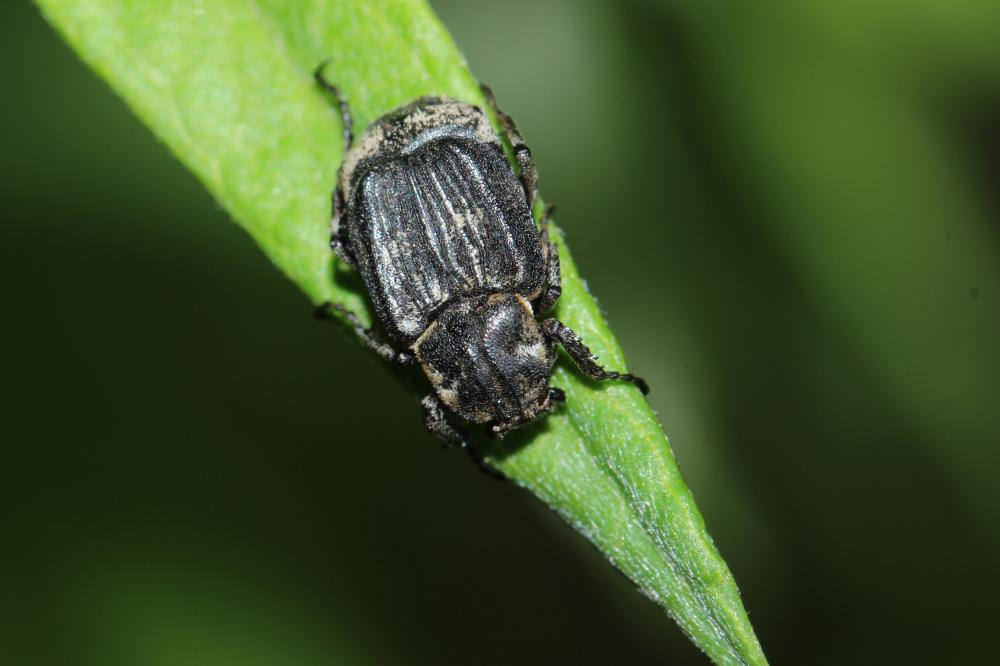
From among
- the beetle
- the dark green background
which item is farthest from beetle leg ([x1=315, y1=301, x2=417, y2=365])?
the dark green background

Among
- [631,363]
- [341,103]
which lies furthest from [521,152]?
[631,363]

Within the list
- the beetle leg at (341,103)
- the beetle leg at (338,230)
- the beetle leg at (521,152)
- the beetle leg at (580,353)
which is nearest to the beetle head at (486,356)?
the beetle leg at (580,353)

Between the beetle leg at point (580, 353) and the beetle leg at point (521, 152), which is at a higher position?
the beetle leg at point (521, 152)

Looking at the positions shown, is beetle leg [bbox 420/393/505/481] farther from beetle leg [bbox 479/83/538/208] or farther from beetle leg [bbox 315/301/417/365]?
beetle leg [bbox 479/83/538/208]

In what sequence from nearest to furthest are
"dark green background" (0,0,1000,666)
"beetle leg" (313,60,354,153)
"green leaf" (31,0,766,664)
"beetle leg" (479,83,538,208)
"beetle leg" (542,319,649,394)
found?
"green leaf" (31,0,766,664)
"beetle leg" (542,319,649,394)
"beetle leg" (313,60,354,153)
"beetle leg" (479,83,538,208)
"dark green background" (0,0,1000,666)

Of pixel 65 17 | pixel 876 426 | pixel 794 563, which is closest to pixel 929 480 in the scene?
pixel 876 426

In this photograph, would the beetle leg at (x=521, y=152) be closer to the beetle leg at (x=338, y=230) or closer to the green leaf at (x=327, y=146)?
the green leaf at (x=327, y=146)

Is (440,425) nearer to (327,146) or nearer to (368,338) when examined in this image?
(368,338)
